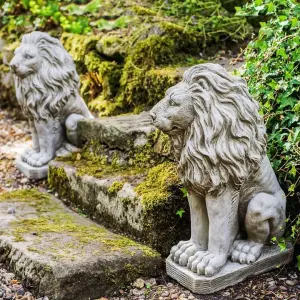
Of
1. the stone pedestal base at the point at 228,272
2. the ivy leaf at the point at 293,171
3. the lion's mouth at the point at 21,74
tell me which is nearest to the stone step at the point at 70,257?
the stone pedestal base at the point at 228,272

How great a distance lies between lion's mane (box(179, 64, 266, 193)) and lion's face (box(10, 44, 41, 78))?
92.7 inches

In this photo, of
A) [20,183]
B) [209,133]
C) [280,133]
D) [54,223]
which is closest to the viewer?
[209,133]

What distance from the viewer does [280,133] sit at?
403cm

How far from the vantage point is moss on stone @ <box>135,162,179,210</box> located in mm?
3893

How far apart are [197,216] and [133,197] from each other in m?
0.65

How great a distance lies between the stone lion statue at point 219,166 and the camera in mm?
3248

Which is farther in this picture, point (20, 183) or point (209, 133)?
point (20, 183)

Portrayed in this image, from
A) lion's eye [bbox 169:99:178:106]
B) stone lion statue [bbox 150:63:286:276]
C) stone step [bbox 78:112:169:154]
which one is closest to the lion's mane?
stone lion statue [bbox 150:63:286:276]

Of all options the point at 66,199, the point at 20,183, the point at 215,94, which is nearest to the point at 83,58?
the point at 20,183

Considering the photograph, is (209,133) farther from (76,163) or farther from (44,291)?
(76,163)

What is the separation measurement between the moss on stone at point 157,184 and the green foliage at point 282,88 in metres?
0.71

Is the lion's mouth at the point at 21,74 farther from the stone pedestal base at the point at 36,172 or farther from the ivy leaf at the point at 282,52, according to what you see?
the ivy leaf at the point at 282,52

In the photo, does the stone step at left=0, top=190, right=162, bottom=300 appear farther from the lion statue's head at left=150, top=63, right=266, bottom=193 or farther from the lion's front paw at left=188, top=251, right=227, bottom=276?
the lion statue's head at left=150, top=63, right=266, bottom=193

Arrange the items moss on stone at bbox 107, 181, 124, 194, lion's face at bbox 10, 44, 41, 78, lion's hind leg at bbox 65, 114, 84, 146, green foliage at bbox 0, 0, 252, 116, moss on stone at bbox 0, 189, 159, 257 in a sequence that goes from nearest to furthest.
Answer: moss on stone at bbox 0, 189, 159, 257
moss on stone at bbox 107, 181, 124, 194
lion's face at bbox 10, 44, 41, 78
lion's hind leg at bbox 65, 114, 84, 146
green foliage at bbox 0, 0, 252, 116
